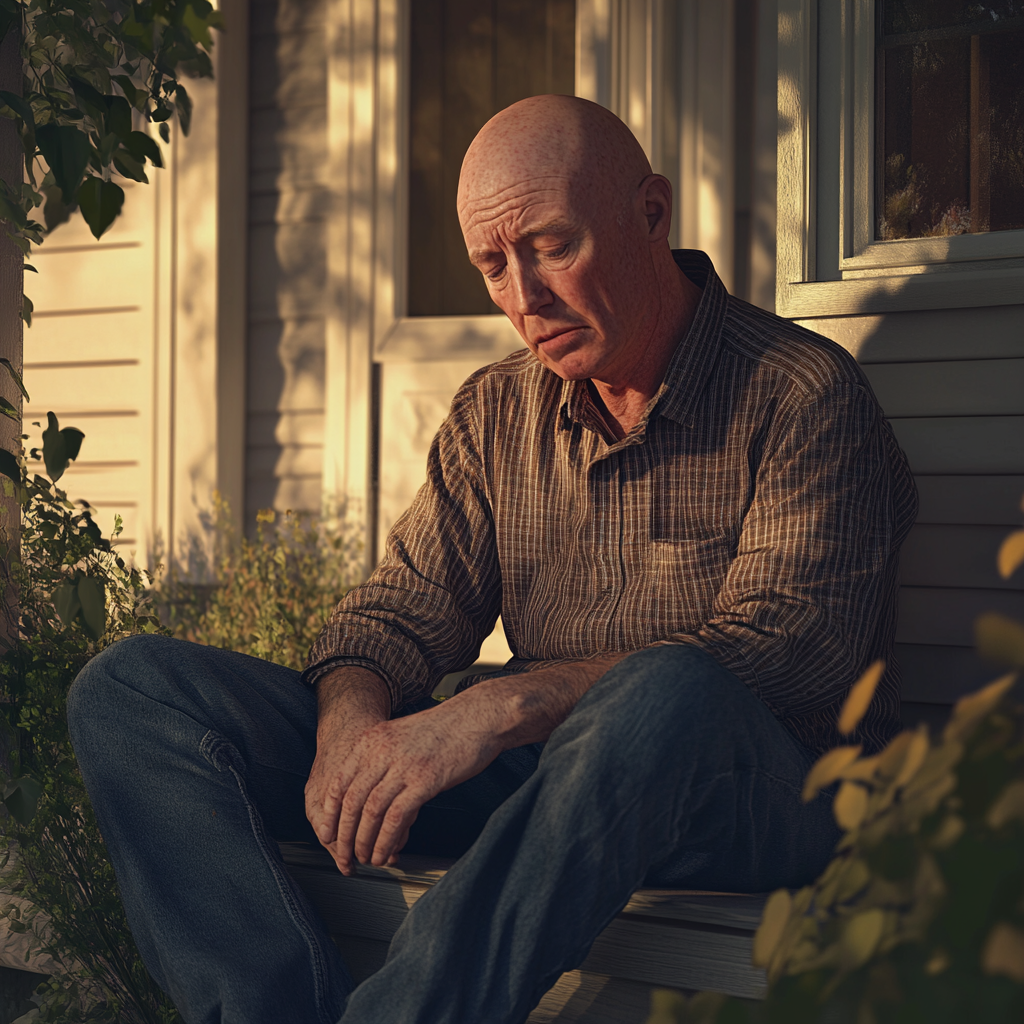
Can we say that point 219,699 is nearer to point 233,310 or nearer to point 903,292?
point 903,292

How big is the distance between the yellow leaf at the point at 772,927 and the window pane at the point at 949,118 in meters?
1.68

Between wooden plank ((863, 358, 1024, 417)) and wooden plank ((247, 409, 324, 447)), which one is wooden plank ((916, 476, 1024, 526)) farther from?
wooden plank ((247, 409, 324, 447))

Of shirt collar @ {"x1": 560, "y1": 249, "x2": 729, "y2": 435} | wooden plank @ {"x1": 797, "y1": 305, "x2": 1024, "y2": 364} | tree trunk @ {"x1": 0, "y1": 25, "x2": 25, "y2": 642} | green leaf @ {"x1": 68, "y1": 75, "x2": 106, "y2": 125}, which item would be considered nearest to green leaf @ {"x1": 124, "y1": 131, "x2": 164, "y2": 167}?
green leaf @ {"x1": 68, "y1": 75, "x2": 106, "y2": 125}

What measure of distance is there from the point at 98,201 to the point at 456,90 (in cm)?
238

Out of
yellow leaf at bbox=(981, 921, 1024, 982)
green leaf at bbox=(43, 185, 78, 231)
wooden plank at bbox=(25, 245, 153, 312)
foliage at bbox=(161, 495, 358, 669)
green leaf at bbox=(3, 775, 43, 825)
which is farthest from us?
wooden plank at bbox=(25, 245, 153, 312)

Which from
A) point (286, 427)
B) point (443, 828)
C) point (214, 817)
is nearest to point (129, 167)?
point (214, 817)

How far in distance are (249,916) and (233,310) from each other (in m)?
2.98

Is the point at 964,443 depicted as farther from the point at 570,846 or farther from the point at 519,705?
the point at 570,846

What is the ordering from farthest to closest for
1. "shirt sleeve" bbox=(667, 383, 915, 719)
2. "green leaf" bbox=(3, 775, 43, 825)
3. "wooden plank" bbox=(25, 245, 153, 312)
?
"wooden plank" bbox=(25, 245, 153, 312) → "green leaf" bbox=(3, 775, 43, 825) → "shirt sleeve" bbox=(667, 383, 915, 719)

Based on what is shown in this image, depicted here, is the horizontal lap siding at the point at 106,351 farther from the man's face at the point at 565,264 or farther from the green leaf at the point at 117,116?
the man's face at the point at 565,264

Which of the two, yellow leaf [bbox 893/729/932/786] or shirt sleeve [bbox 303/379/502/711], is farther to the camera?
shirt sleeve [bbox 303/379/502/711]

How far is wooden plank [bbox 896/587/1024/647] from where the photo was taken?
1965 mm

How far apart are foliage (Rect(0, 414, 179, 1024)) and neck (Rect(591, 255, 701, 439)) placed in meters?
0.84

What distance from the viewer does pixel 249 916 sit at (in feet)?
4.46
